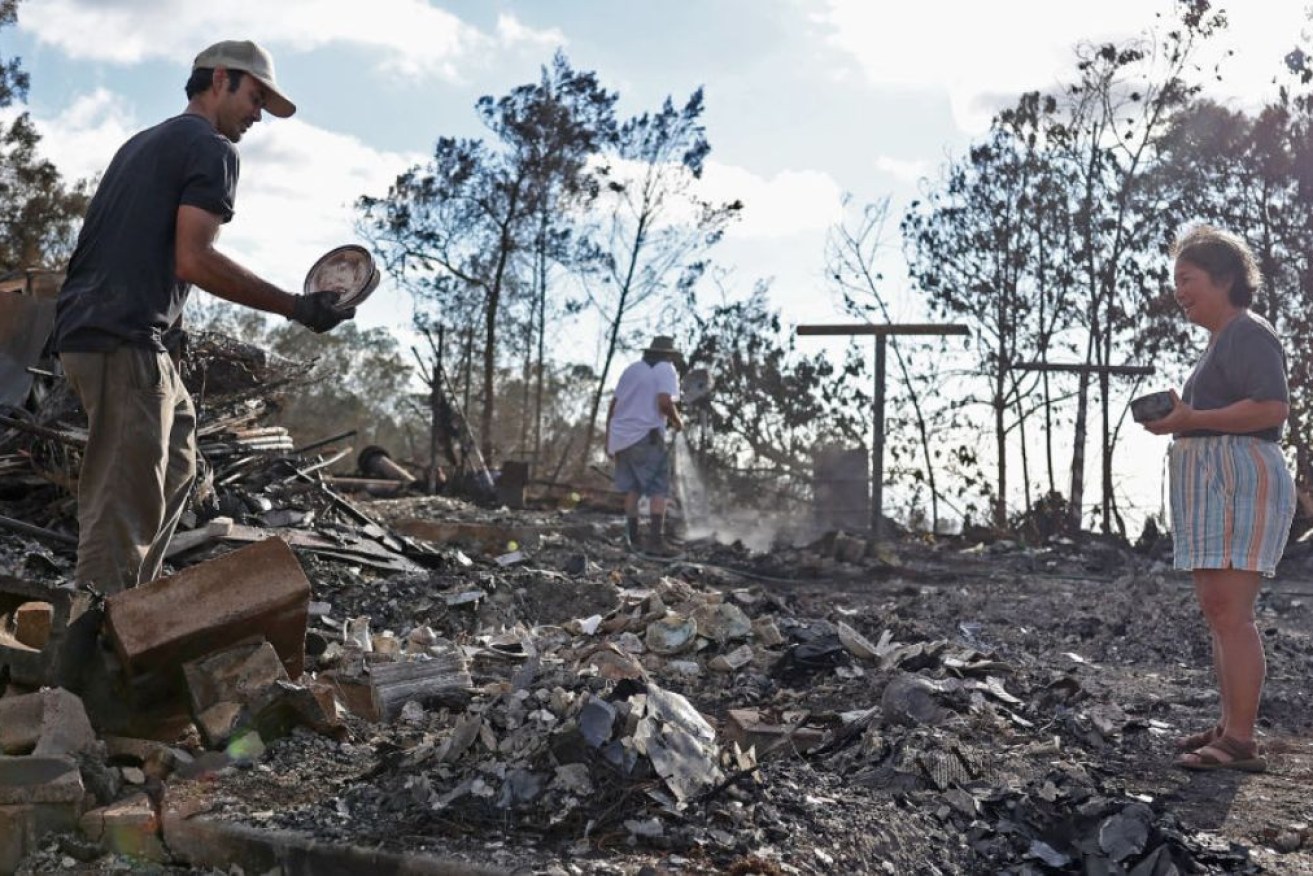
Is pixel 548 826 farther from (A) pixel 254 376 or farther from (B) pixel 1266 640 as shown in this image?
(A) pixel 254 376

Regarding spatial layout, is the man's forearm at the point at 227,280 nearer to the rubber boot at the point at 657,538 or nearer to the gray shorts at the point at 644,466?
the gray shorts at the point at 644,466

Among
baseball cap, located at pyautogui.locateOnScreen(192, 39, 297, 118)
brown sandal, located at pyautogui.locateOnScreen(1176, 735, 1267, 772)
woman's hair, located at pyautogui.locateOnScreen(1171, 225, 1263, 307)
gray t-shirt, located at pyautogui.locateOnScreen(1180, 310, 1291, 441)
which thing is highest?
baseball cap, located at pyautogui.locateOnScreen(192, 39, 297, 118)

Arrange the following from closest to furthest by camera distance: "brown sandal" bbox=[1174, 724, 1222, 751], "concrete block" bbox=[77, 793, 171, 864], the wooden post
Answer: "concrete block" bbox=[77, 793, 171, 864], "brown sandal" bbox=[1174, 724, 1222, 751], the wooden post

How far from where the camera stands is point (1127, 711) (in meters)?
5.24

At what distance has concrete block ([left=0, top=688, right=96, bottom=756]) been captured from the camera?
363 cm

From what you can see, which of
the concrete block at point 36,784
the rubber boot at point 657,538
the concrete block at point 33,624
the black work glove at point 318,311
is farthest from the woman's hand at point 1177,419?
the rubber boot at point 657,538

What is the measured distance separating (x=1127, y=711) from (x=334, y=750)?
3176mm

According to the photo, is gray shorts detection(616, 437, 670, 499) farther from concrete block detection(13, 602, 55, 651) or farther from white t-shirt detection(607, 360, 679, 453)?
concrete block detection(13, 602, 55, 651)

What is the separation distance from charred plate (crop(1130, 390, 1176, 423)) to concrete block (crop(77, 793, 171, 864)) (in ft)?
10.4

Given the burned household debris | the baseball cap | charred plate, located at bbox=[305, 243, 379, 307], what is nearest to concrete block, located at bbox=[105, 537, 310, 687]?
the burned household debris

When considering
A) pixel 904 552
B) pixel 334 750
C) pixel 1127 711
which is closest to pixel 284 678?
pixel 334 750

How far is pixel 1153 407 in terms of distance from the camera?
167 inches

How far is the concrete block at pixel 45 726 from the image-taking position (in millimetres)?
3635

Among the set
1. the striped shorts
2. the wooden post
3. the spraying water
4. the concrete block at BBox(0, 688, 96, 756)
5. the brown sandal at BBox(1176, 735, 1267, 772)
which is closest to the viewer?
the concrete block at BBox(0, 688, 96, 756)
